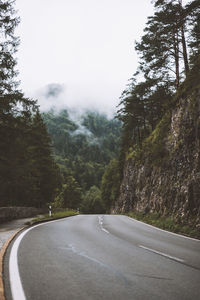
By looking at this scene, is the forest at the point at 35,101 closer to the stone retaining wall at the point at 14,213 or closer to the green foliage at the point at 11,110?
the green foliage at the point at 11,110

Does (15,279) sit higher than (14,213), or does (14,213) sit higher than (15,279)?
(15,279)

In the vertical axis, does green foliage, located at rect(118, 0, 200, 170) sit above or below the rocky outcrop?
above

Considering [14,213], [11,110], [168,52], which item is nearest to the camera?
[11,110]

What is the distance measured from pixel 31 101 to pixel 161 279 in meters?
14.4

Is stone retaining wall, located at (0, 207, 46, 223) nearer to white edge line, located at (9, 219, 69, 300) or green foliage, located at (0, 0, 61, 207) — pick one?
green foliage, located at (0, 0, 61, 207)

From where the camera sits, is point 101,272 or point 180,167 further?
point 180,167

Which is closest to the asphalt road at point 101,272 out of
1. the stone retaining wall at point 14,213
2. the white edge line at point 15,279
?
the white edge line at point 15,279

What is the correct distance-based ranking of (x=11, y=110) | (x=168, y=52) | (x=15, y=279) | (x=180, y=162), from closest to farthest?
(x=15, y=279) < (x=11, y=110) < (x=180, y=162) < (x=168, y=52)

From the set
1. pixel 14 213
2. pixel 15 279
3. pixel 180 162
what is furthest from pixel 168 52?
pixel 15 279

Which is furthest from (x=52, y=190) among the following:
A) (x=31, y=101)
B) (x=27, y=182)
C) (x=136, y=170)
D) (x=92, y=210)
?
(x=92, y=210)

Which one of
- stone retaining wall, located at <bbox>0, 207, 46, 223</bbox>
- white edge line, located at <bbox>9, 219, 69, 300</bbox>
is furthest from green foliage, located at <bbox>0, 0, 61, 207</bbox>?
white edge line, located at <bbox>9, 219, 69, 300</bbox>

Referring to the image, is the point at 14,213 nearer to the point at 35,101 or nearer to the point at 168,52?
the point at 35,101

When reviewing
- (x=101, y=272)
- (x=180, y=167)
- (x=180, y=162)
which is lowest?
(x=101, y=272)

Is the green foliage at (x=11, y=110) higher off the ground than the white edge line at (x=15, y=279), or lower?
higher
